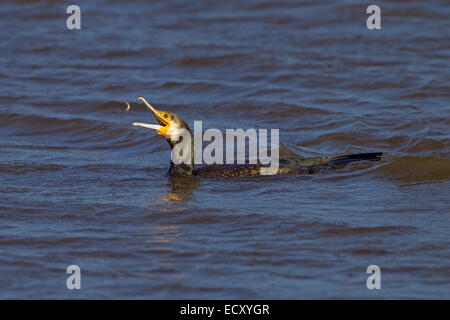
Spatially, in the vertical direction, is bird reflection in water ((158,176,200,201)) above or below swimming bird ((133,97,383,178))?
below

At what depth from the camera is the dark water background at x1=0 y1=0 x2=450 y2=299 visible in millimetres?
5727

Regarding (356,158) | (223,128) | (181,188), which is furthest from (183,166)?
(223,128)

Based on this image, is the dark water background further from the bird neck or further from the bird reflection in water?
the bird neck

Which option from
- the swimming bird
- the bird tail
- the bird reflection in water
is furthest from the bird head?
the bird tail

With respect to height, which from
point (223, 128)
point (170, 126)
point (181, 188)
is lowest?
point (181, 188)

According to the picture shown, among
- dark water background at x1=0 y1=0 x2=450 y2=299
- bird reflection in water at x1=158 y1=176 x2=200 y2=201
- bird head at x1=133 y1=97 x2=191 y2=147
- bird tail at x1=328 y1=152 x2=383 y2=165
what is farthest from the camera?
bird tail at x1=328 y1=152 x2=383 y2=165

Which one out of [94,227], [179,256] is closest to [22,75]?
[94,227]

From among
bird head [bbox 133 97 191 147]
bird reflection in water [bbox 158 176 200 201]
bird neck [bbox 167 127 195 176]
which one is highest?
bird head [bbox 133 97 191 147]

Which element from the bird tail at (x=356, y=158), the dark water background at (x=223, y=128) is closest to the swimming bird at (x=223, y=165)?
the bird tail at (x=356, y=158)

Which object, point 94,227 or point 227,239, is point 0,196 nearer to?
point 94,227

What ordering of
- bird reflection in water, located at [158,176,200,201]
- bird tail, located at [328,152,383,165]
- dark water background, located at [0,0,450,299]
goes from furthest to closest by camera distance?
bird tail, located at [328,152,383,165], bird reflection in water, located at [158,176,200,201], dark water background, located at [0,0,450,299]

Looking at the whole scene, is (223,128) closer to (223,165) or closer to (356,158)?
(223,165)

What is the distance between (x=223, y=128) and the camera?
10.2m

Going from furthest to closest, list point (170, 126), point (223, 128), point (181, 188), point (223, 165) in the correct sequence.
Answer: point (223, 128) → point (223, 165) → point (170, 126) → point (181, 188)
